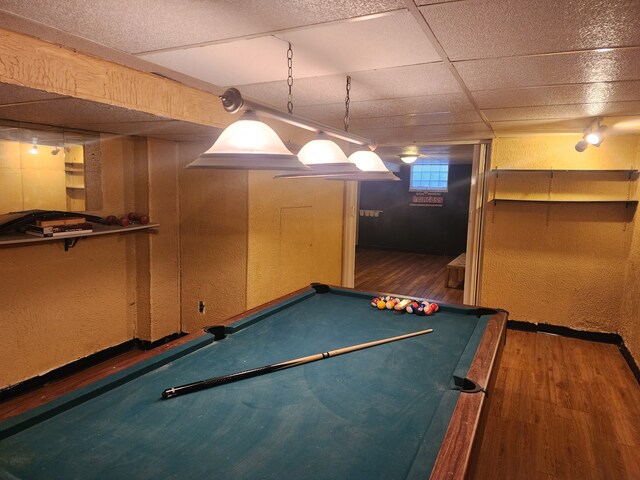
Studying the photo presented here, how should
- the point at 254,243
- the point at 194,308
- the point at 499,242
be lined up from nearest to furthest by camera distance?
the point at 254,243 < the point at 194,308 < the point at 499,242

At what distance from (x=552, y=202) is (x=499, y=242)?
2.24 ft

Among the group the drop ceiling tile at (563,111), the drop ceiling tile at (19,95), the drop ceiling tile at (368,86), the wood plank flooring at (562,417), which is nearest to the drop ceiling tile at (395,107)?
the drop ceiling tile at (368,86)

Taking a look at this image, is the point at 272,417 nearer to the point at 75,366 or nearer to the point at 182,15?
the point at 182,15

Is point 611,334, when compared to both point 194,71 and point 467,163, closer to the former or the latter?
point 194,71

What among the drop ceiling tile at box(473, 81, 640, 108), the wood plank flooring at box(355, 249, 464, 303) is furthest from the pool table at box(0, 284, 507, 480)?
the wood plank flooring at box(355, 249, 464, 303)

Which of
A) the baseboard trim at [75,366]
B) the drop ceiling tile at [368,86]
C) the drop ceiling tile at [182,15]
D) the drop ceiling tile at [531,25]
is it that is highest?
the drop ceiling tile at [368,86]

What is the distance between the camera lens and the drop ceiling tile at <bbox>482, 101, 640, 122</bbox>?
282 centimetres

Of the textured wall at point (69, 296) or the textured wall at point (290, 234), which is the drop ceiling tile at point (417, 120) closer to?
the textured wall at point (290, 234)

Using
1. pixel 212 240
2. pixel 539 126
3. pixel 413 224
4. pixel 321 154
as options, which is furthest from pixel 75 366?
pixel 413 224

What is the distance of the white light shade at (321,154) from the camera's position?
2049 millimetres

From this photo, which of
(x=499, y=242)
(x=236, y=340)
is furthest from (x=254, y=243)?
(x=499, y=242)

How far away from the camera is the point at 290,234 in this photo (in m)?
4.41

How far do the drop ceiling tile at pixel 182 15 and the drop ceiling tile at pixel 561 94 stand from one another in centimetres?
145

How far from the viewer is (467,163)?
9336 mm
